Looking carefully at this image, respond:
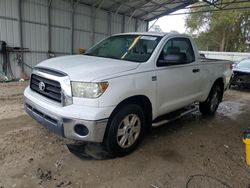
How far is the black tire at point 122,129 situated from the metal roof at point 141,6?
33.7ft

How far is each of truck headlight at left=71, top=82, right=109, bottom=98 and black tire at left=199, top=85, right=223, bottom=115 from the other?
3.64 metres

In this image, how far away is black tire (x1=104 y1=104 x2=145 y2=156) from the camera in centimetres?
316

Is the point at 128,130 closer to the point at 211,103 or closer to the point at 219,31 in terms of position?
the point at 211,103

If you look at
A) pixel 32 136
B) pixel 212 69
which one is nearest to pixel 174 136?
pixel 212 69

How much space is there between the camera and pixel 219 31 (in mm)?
30609

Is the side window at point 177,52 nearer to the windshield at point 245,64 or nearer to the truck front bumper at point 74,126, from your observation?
the truck front bumper at point 74,126

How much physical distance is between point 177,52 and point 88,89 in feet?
6.34

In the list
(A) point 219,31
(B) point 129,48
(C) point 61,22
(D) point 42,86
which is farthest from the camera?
(A) point 219,31

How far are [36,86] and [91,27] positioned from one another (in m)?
10.6

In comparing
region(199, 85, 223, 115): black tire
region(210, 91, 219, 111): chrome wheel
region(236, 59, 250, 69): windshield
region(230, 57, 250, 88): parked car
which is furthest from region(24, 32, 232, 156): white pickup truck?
region(236, 59, 250, 69): windshield

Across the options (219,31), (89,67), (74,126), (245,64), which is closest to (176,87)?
(89,67)

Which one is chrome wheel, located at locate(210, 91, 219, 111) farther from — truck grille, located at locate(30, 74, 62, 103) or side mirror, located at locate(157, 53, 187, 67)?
truck grille, located at locate(30, 74, 62, 103)

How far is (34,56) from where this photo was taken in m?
11.1

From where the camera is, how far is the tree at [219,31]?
2855cm
